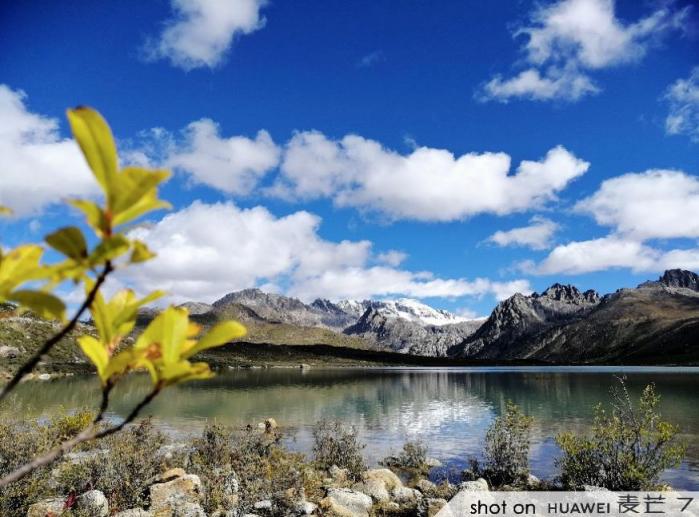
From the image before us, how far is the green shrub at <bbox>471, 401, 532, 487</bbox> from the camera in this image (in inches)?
808

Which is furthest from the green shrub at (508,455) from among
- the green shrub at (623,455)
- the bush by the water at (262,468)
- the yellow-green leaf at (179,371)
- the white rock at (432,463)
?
the yellow-green leaf at (179,371)

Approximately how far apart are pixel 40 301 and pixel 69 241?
0.19 m

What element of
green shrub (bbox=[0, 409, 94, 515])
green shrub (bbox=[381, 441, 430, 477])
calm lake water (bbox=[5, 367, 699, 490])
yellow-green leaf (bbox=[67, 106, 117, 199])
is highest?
yellow-green leaf (bbox=[67, 106, 117, 199])

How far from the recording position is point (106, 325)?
1339 mm

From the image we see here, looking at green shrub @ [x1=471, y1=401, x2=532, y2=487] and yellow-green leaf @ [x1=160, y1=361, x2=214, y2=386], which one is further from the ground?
yellow-green leaf @ [x1=160, y1=361, x2=214, y2=386]

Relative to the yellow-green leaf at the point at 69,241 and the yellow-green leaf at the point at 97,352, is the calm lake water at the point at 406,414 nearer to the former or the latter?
the yellow-green leaf at the point at 97,352

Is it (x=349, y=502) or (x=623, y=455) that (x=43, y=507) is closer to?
(x=349, y=502)

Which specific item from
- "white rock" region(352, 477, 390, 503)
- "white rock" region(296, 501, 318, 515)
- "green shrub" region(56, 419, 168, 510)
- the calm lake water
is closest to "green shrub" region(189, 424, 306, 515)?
"white rock" region(296, 501, 318, 515)

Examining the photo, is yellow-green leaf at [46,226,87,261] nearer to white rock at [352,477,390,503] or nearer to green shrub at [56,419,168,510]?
green shrub at [56,419,168,510]

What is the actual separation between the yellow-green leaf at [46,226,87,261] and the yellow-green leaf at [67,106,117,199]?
110 mm

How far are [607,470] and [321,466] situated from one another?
41.5 feet

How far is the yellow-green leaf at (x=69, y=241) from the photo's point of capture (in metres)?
1.07

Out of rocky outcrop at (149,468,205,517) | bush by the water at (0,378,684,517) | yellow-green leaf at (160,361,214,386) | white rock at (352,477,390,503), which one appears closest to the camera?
yellow-green leaf at (160,361,214,386)

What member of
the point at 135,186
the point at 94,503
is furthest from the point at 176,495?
the point at 135,186
